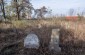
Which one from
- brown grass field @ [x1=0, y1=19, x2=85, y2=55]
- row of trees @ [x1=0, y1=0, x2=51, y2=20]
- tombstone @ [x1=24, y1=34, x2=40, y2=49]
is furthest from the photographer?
row of trees @ [x1=0, y1=0, x2=51, y2=20]

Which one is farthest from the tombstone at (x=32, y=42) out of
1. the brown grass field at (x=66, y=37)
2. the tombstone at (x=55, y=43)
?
the tombstone at (x=55, y=43)

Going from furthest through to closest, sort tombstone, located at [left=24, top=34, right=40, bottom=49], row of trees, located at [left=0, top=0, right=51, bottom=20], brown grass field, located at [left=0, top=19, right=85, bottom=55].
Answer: row of trees, located at [left=0, top=0, right=51, bottom=20] → brown grass field, located at [left=0, top=19, right=85, bottom=55] → tombstone, located at [left=24, top=34, right=40, bottom=49]

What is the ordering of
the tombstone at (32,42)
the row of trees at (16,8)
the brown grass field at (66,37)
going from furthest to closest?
1. the row of trees at (16,8)
2. the brown grass field at (66,37)
3. the tombstone at (32,42)

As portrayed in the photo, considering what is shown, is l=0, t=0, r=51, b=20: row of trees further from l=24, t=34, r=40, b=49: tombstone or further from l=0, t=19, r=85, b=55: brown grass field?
l=24, t=34, r=40, b=49: tombstone

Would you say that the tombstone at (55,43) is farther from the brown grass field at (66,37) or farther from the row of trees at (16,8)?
the row of trees at (16,8)

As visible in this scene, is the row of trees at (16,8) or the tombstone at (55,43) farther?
the row of trees at (16,8)

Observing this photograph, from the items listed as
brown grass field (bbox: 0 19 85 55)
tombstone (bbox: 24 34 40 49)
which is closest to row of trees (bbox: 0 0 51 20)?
brown grass field (bbox: 0 19 85 55)

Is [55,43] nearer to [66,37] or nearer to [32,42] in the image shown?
[32,42]

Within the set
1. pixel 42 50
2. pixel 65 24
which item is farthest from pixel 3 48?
pixel 65 24

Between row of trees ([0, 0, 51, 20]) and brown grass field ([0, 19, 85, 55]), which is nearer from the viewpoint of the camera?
brown grass field ([0, 19, 85, 55])

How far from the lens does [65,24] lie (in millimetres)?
12344

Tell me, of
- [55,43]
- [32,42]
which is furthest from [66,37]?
[32,42]

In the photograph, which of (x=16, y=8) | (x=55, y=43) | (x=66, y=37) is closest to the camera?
(x=55, y=43)

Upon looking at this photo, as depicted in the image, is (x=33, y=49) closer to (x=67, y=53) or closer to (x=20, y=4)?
(x=67, y=53)
